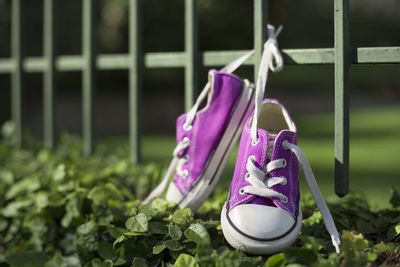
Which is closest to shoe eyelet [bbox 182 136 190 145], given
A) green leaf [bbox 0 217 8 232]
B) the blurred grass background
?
the blurred grass background

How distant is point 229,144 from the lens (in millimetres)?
1809

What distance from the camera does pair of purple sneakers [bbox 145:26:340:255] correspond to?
141 cm

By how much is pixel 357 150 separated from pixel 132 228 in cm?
549

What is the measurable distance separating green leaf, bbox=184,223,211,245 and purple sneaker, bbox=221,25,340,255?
0.06m

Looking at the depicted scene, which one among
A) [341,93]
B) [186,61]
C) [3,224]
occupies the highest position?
[186,61]

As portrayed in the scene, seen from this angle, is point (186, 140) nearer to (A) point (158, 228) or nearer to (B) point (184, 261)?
(A) point (158, 228)

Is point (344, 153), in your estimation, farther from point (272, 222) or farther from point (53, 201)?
point (53, 201)

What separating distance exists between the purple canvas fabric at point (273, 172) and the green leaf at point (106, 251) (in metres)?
0.45

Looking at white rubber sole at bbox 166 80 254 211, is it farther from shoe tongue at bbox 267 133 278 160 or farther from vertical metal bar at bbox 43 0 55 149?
vertical metal bar at bbox 43 0 55 149

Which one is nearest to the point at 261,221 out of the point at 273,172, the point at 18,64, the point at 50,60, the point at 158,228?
the point at 273,172

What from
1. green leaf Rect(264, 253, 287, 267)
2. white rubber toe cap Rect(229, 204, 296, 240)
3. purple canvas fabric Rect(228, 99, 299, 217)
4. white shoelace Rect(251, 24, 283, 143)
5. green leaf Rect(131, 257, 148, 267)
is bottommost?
green leaf Rect(131, 257, 148, 267)

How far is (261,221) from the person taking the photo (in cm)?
140

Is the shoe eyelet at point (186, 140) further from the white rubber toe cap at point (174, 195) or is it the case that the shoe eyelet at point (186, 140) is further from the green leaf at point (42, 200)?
the green leaf at point (42, 200)

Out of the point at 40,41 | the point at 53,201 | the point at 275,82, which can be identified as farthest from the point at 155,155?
the point at 275,82
